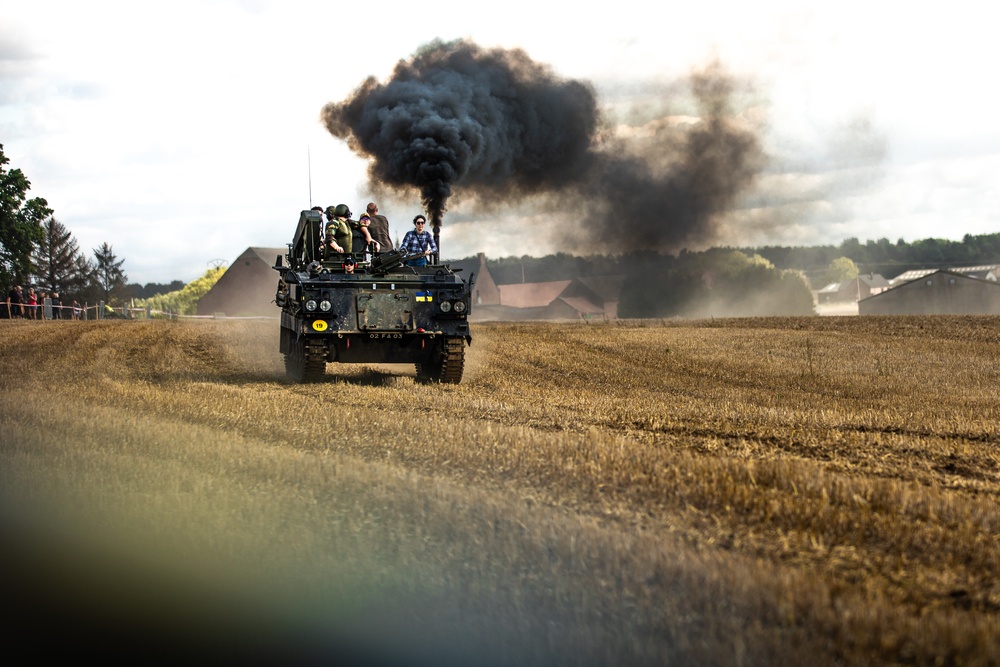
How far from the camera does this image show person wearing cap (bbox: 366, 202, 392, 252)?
1817 cm

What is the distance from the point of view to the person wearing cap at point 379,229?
18172mm

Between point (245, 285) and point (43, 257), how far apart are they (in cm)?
1834

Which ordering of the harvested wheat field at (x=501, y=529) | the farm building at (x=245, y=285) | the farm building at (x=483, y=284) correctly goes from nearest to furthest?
the harvested wheat field at (x=501, y=529) → the farm building at (x=245, y=285) → the farm building at (x=483, y=284)

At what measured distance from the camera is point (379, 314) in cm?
1658

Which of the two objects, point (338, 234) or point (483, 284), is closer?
point (338, 234)

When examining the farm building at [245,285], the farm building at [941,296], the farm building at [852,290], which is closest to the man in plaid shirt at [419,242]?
the farm building at [245,285]

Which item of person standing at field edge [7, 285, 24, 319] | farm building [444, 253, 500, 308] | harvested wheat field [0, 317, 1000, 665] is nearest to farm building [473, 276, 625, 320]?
farm building [444, 253, 500, 308]

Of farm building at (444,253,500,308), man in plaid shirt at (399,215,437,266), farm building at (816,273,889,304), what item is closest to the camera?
man in plaid shirt at (399,215,437,266)

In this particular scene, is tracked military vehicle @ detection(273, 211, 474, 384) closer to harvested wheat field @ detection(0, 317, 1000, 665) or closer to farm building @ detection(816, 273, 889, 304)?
harvested wheat field @ detection(0, 317, 1000, 665)

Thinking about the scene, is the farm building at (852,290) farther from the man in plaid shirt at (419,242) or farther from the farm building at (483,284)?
the man in plaid shirt at (419,242)

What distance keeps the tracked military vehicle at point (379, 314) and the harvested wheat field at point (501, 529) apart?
263 centimetres

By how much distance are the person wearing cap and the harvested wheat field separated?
15.2ft

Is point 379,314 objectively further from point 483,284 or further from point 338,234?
point 483,284

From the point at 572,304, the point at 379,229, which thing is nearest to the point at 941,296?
the point at 572,304
